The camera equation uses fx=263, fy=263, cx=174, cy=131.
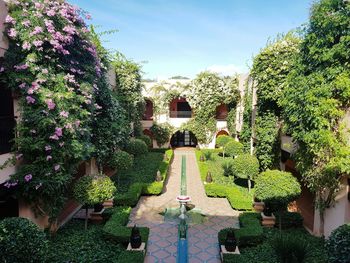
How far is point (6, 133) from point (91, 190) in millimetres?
3193

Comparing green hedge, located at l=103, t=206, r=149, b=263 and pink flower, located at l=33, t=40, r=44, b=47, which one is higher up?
pink flower, located at l=33, t=40, r=44, b=47

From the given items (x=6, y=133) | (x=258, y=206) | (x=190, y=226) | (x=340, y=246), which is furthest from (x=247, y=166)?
(x=6, y=133)

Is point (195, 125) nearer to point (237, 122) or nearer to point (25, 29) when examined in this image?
point (237, 122)

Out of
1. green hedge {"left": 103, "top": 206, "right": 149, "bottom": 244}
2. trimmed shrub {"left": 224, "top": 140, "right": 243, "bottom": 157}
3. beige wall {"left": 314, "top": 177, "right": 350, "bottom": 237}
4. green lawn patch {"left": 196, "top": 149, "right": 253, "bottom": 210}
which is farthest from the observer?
trimmed shrub {"left": 224, "top": 140, "right": 243, "bottom": 157}

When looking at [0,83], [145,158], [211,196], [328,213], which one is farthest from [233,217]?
[145,158]

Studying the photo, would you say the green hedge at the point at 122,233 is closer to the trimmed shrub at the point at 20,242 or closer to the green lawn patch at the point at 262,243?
the trimmed shrub at the point at 20,242

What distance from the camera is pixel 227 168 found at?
17.2 m

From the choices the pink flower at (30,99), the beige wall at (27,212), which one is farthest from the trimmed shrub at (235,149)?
the pink flower at (30,99)

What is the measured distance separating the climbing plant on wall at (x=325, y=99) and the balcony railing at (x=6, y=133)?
835 centimetres

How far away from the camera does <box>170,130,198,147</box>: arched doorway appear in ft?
98.2

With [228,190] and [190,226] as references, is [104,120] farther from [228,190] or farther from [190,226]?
[228,190]

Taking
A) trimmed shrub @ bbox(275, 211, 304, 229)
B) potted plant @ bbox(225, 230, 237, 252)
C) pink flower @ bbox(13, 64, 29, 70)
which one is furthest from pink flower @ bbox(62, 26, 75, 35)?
trimmed shrub @ bbox(275, 211, 304, 229)

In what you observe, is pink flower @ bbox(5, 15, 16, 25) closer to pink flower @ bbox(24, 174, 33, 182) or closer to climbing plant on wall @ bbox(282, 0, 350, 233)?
pink flower @ bbox(24, 174, 33, 182)

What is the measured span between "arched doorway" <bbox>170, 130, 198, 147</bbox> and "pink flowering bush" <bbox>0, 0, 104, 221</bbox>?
21706 mm
